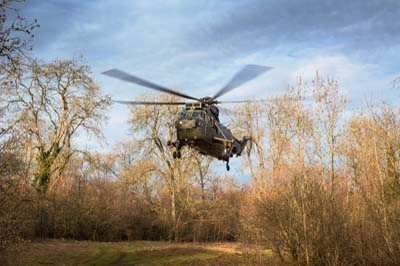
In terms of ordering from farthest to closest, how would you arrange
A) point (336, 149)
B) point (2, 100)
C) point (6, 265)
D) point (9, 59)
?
point (2, 100) → point (336, 149) → point (6, 265) → point (9, 59)

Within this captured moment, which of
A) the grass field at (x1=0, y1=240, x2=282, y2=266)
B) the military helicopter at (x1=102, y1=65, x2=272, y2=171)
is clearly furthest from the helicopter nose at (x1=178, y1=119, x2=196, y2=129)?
the grass field at (x1=0, y1=240, x2=282, y2=266)

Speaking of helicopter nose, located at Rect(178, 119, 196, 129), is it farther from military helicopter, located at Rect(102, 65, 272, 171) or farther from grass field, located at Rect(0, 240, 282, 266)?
grass field, located at Rect(0, 240, 282, 266)

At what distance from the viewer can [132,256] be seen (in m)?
21.5

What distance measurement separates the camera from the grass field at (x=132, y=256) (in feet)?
60.7

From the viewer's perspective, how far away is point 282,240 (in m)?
16.1

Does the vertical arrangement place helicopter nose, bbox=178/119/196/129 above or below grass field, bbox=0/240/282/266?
above

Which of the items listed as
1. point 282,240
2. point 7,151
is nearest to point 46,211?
point 7,151

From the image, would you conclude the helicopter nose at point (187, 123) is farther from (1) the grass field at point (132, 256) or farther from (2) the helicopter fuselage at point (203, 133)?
(1) the grass field at point (132, 256)

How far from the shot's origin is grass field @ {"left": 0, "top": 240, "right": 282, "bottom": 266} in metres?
18.5

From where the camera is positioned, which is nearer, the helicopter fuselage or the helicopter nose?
the helicopter nose

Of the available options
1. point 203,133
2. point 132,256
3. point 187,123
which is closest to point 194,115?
point 187,123

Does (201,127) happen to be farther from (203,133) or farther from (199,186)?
(199,186)

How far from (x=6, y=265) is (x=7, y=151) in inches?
176

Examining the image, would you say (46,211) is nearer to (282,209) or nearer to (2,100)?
(2,100)
